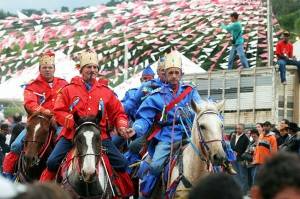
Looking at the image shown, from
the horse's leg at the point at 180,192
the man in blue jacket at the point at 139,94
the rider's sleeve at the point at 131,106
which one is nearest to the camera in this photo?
the horse's leg at the point at 180,192

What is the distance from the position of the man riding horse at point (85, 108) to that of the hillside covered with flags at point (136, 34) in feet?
85.7

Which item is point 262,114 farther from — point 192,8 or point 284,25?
point 284,25

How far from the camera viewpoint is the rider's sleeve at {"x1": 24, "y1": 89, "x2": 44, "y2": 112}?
618 inches

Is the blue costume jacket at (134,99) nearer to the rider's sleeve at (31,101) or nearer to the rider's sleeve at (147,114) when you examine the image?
the rider's sleeve at (31,101)

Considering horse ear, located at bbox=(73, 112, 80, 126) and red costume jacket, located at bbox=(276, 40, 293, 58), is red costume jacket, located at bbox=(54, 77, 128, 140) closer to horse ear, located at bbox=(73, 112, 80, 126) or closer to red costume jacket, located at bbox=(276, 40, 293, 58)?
horse ear, located at bbox=(73, 112, 80, 126)

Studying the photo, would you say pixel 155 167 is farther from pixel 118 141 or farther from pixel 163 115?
pixel 118 141

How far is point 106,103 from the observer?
1430 centimetres

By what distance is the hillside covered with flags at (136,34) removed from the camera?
44.4m

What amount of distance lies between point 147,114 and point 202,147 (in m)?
1.64

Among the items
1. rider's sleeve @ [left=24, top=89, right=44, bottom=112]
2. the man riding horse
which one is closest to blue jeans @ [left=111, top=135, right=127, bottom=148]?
rider's sleeve @ [left=24, top=89, right=44, bottom=112]

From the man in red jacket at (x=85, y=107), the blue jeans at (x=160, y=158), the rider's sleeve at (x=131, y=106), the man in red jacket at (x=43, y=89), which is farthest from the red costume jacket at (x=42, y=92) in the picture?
the blue jeans at (x=160, y=158)

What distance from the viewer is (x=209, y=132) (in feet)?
40.3

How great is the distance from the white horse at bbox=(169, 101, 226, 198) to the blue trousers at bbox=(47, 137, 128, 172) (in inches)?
50.3

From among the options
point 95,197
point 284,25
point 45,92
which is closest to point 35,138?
point 45,92
